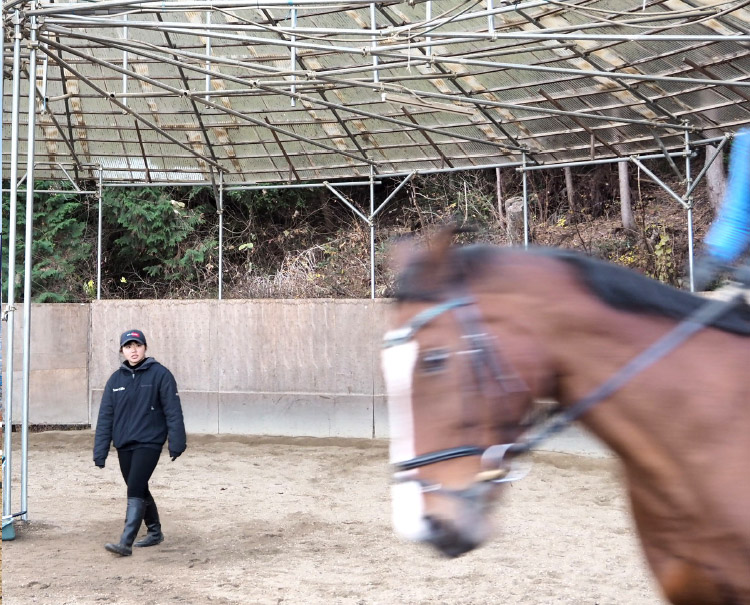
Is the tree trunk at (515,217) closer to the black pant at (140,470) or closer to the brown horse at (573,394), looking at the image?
the black pant at (140,470)

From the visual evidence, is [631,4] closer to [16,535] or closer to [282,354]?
[282,354]

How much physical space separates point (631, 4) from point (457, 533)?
28.6 feet

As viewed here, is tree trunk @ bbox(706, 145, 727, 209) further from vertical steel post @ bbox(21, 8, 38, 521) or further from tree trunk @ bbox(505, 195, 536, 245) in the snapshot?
vertical steel post @ bbox(21, 8, 38, 521)

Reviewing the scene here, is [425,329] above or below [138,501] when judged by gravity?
above

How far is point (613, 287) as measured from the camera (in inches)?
86.3

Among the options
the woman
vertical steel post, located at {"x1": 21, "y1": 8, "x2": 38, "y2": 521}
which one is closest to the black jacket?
the woman

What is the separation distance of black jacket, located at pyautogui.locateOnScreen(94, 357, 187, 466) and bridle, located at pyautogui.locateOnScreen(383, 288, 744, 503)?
473 cm

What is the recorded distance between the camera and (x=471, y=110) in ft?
37.2

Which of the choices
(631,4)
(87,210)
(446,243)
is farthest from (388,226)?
(446,243)

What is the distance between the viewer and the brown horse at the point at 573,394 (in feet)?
6.42

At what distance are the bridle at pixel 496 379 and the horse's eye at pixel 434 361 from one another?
6 centimetres

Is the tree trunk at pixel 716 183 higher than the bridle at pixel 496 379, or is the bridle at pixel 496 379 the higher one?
the tree trunk at pixel 716 183

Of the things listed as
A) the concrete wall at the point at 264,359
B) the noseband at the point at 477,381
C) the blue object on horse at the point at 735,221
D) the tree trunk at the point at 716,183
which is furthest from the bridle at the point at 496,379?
the tree trunk at the point at 716,183

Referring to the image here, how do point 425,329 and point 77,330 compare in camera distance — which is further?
point 77,330
